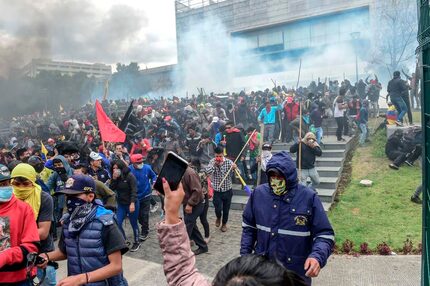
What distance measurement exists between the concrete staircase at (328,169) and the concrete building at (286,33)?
15398mm

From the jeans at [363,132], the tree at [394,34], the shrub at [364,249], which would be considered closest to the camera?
the shrub at [364,249]

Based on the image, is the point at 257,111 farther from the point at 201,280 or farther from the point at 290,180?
the point at 201,280

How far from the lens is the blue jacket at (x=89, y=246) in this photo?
2.76 metres

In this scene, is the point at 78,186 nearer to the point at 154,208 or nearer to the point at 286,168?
the point at 286,168

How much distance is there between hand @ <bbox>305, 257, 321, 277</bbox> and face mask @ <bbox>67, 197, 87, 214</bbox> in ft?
5.85

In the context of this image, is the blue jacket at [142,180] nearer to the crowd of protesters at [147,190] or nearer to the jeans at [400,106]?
the crowd of protesters at [147,190]

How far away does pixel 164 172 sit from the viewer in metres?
1.46

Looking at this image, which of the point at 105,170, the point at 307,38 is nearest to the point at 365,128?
the point at 105,170

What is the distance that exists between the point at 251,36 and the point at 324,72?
8072mm

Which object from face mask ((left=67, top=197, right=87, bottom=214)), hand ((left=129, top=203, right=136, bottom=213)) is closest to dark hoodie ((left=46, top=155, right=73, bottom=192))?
hand ((left=129, top=203, right=136, bottom=213))

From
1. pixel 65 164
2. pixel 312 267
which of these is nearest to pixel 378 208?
pixel 312 267

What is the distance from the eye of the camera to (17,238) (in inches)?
119

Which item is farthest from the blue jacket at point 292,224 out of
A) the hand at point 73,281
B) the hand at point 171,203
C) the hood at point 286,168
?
the hand at point 171,203

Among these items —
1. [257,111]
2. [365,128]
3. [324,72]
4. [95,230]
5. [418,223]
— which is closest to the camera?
[95,230]
